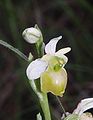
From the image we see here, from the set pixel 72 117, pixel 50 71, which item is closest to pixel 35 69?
pixel 50 71

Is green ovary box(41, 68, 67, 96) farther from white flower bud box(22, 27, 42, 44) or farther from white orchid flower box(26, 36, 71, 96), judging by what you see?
white flower bud box(22, 27, 42, 44)

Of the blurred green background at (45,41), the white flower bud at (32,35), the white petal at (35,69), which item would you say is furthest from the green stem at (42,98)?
the blurred green background at (45,41)

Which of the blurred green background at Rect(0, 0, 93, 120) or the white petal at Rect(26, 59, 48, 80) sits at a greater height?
the white petal at Rect(26, 59, 48, 80)

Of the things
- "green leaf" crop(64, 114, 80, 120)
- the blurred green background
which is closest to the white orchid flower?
"green leaf" crop(64, 114, 80, 120)

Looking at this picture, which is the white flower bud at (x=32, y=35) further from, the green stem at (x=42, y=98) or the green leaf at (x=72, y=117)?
the green leaf at (x=72, y=117)

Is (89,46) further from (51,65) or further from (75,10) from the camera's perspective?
(51,65)

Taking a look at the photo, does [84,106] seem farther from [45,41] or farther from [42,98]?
[45,41]

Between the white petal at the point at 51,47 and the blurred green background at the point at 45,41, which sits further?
the blurred green background at the point at 45,41
